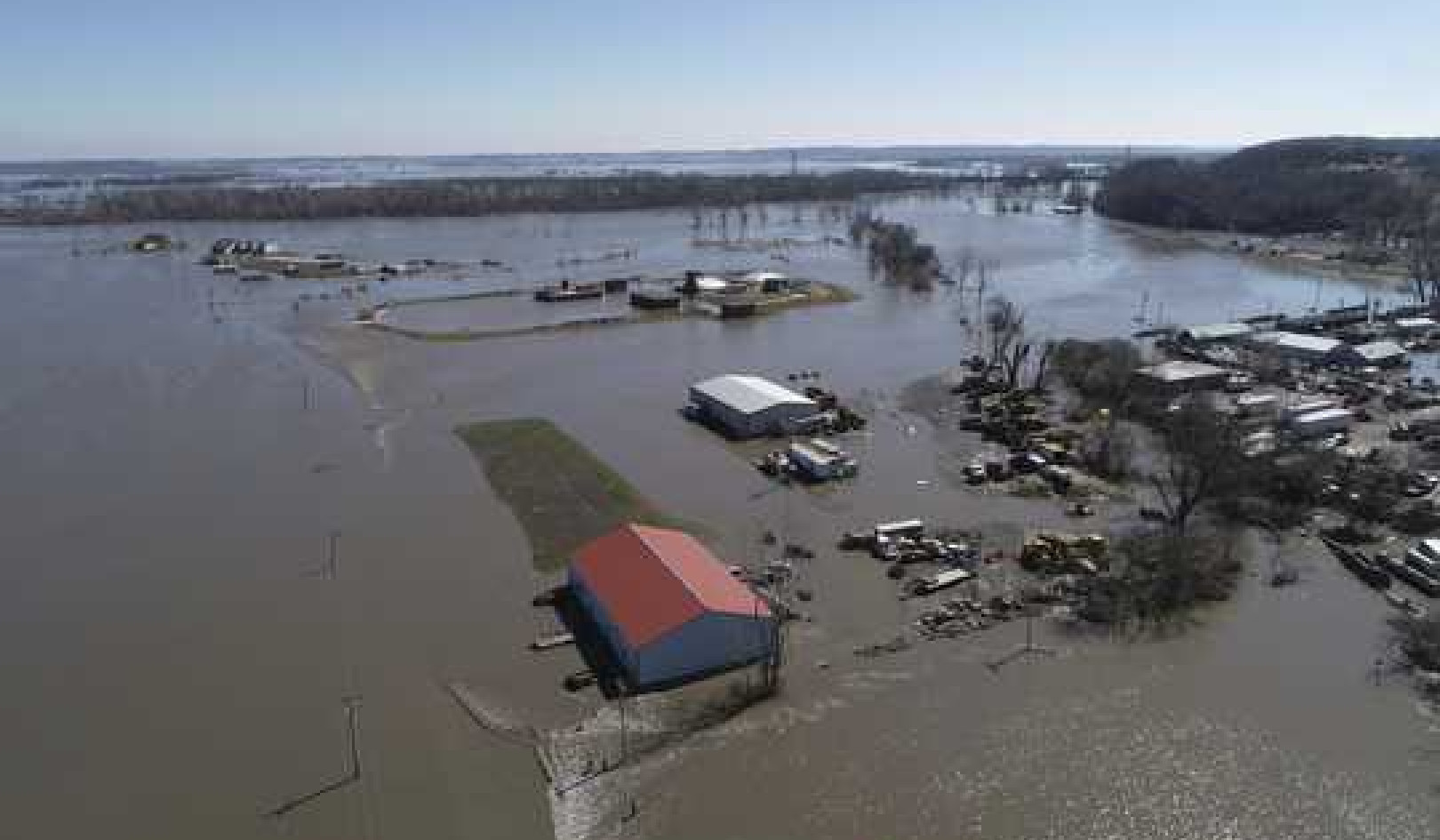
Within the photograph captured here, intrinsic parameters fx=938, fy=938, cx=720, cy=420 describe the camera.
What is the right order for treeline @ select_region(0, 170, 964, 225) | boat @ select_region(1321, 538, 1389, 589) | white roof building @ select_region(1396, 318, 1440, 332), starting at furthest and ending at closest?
treeline @ select_region(0, 170, 964, 225) → white roof building @ select_region(1396, 318, 1440, 332) → boat @ select_region(1321, 538, 1389, 589)

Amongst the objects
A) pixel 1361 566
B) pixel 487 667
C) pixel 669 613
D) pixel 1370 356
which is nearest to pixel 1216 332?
pixel 1370 356

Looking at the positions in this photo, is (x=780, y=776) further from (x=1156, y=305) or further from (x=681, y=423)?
(x=1156, y=305)

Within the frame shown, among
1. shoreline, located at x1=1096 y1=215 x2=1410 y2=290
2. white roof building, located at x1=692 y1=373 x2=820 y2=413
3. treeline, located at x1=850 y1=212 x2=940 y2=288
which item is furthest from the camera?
shoreline, located at x1=1096 y1=215 x2=1410 y2=290

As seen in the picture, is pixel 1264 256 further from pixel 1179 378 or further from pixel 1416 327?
pixel 1179 378

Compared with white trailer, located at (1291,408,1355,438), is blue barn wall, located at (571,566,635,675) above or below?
below

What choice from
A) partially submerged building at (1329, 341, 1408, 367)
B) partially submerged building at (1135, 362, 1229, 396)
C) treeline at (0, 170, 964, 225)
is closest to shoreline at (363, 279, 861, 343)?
partially submerged building at (1135, 362, 1229, 396)

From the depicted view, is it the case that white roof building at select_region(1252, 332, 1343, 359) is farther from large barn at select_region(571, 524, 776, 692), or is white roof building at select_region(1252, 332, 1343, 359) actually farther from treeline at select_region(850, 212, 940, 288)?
large barn at select_region(571, 524, 776, 692)

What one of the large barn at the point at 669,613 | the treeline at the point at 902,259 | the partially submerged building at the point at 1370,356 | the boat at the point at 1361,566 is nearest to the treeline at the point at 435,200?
the treeline at the point at 902,259
